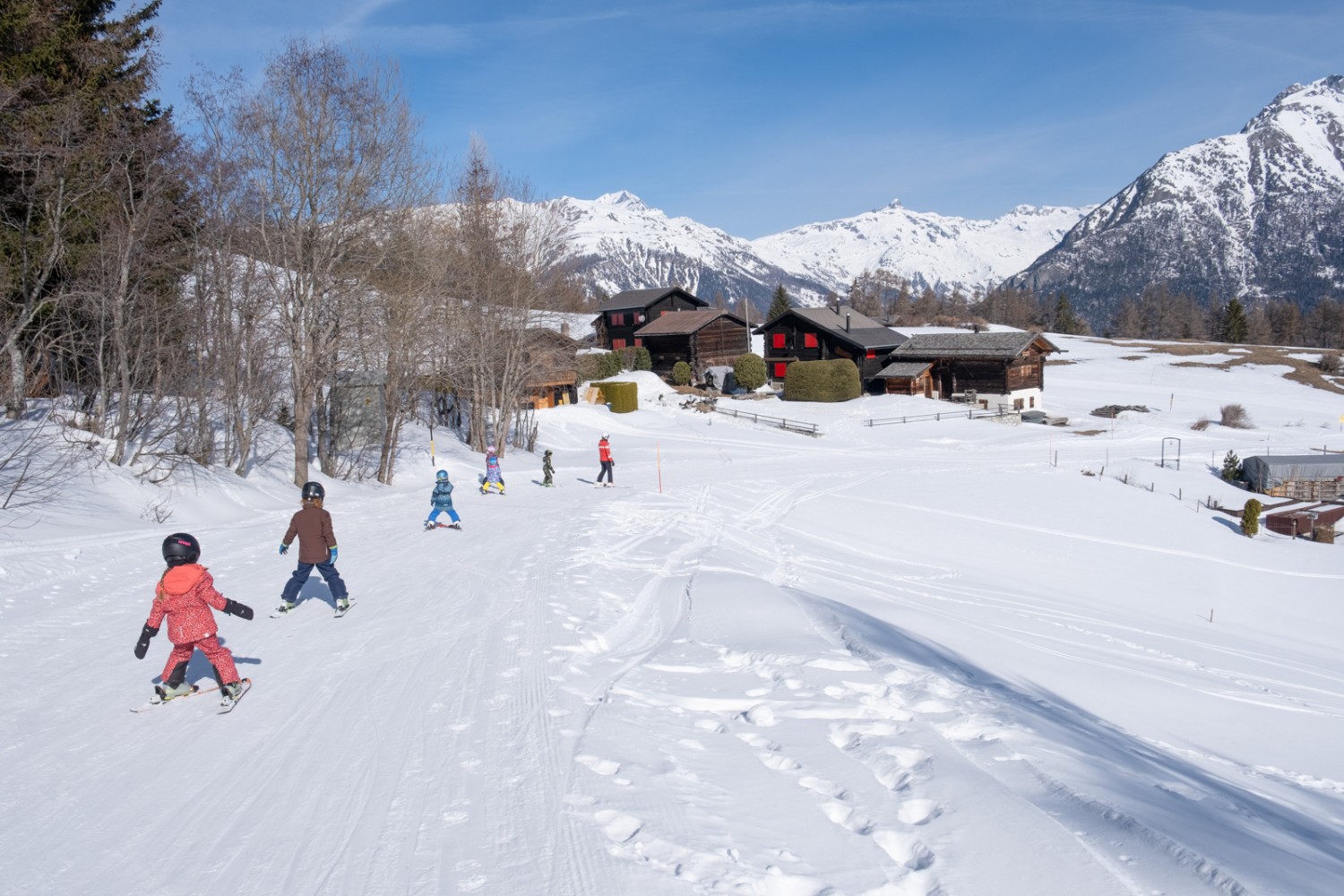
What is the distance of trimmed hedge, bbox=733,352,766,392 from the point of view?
58.2 m

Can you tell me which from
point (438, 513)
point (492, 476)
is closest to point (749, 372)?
point (492, 476)

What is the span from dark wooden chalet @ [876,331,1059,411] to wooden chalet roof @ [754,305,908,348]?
2091 millimetres

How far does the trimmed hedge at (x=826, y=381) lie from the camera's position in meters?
A: 52.1

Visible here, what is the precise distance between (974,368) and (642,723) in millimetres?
54020

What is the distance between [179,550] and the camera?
21.7 ft

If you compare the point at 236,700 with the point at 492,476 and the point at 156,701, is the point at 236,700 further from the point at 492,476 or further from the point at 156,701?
the point at 492,476

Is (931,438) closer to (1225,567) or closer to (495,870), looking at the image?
(1225,567)

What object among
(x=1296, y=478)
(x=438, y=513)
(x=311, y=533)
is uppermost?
(x=311, y=533)

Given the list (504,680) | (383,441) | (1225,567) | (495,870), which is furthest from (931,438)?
(495,870)

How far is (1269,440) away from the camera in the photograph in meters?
44.9

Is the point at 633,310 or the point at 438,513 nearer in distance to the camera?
the point at 438,513

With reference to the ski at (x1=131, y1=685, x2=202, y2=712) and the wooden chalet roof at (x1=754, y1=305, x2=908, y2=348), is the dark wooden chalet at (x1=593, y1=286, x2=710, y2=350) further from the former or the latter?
the ski at (x1=131, y1=685, x2=202, y2=712)

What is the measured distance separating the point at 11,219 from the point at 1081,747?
23.0 m

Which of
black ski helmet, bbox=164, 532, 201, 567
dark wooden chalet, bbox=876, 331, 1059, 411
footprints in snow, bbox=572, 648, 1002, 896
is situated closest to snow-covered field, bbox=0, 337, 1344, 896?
footprints in snow, bbox=572, 648, 1002, 896
